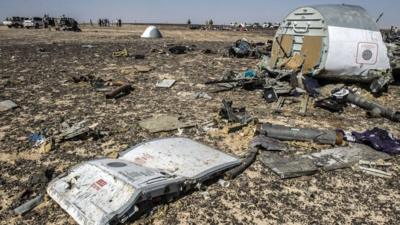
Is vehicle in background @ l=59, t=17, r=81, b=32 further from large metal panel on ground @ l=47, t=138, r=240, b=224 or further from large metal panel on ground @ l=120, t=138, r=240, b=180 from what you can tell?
large metal panel on ground @ l=47, t=138, r=240, b=224

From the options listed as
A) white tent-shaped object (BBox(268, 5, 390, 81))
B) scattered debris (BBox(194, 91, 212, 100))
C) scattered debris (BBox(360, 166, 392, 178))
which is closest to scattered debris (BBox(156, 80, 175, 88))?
scattered debris (BBox(194, 91, 212, 100))

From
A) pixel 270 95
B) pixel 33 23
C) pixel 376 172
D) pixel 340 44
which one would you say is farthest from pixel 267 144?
pixel 33 23

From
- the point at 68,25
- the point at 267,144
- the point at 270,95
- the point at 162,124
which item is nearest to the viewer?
the point at 267,144

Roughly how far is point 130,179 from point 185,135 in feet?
8.48

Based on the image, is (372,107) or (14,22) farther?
(14,22)

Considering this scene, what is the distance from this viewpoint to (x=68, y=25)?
143ft

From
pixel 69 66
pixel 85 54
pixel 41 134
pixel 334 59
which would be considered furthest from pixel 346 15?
pixel 85 54

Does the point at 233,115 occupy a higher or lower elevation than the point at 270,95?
lower

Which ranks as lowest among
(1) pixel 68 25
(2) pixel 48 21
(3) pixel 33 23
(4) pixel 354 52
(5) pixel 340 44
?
(4) pixel 354 52

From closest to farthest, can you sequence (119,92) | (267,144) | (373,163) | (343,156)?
(373,163) < (343,156) < (267,144) < (119,92)

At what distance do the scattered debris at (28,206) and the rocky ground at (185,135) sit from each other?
0.07 metres

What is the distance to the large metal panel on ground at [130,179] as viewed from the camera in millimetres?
3355

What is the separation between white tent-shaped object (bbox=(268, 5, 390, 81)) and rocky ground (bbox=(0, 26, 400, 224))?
0.93 m

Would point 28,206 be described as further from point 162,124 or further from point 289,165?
point 289,165
